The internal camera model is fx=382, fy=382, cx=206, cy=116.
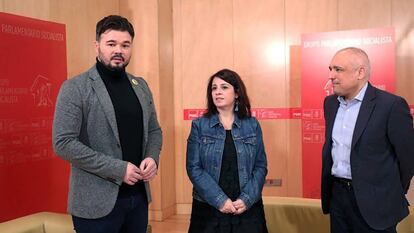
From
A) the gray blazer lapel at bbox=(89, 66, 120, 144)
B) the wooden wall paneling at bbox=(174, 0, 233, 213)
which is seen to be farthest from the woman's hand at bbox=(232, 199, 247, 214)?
the wooden wall paneling at bbox=(174, 0, 233, 213)

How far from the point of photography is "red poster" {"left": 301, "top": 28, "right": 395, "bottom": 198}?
3.94 m

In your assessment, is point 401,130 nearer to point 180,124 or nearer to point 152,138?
point 152,138

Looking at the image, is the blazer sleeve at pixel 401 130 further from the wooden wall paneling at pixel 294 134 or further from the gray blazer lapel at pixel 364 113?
the wooden wall paneling at pixel 294 134

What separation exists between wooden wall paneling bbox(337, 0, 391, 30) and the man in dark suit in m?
2.76

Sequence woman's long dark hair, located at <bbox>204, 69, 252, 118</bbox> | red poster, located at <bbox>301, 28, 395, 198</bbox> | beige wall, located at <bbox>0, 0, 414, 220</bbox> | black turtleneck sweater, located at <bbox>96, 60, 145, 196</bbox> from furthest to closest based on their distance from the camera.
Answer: beige wall, located at <bbox>0, 0, 414, 220</bbox> → red poster, located at <bbox>301, 28, 395, 198</bbox> → woman's long dark hair, located at <bbox>204, 69, 252, 118</bbox> → black turtleneck sweater, located at <bbox>96, 60, 145, 196</bbox>

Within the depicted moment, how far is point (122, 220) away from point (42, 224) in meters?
0.90

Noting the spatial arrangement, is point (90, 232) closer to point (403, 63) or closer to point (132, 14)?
point (132, 14)

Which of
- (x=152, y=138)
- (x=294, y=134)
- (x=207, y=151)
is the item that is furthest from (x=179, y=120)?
(x=152, y=138)

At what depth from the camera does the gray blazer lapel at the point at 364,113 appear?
84.8 inches

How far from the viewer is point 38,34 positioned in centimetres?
329

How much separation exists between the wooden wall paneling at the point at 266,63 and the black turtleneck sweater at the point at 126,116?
10.7 ft

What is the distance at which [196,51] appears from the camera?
523cm

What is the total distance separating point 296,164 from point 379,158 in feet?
9.70

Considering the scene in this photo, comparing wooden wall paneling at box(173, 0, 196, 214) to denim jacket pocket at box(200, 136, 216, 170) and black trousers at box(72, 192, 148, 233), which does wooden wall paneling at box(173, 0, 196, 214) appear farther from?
black trousers at box(72, 192, 148, 233)
